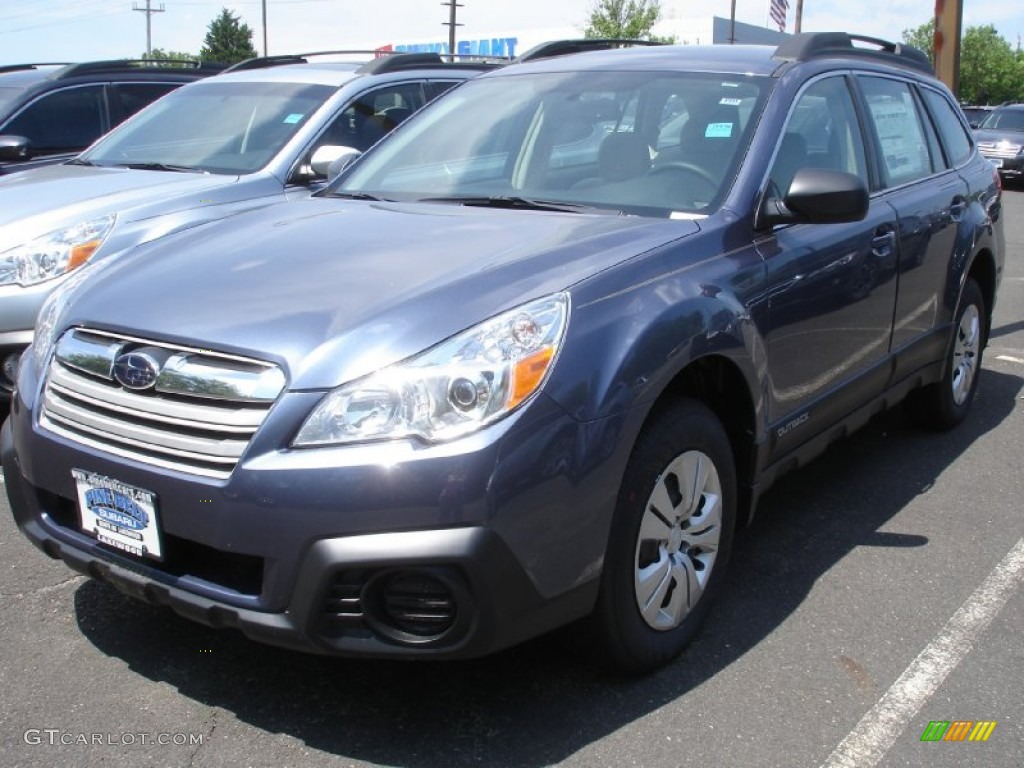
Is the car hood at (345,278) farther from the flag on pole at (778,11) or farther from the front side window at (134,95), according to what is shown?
the flag on pole at (778,11)

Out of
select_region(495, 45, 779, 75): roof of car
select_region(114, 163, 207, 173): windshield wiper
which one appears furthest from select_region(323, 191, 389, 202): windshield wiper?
select_region(114, 163, 207, 173): windshield wiper

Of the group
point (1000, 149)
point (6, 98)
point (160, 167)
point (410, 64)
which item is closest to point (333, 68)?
point (410, 64)

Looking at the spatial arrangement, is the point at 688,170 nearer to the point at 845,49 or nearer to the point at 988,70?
the point at 845,49

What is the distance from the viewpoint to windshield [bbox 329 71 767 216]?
3.61 m

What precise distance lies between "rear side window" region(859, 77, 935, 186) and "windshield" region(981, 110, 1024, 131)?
2005 cm

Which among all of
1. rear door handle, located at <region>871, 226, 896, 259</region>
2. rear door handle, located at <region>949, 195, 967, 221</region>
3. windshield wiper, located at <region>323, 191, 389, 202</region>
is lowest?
rear door handle, located at <region>871, 226, 896, 259</region>

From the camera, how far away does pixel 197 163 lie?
6.07 m

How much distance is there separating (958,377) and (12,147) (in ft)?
18.9

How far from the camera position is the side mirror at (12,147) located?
6.99 meters

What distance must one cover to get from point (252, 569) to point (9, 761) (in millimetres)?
734

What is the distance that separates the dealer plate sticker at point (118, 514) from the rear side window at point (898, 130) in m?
3.16

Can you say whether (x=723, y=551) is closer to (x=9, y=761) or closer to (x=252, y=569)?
(x=252, y=569)

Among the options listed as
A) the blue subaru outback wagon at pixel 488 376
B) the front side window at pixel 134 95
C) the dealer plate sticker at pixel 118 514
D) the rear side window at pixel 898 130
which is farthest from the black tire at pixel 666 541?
the front side window at pixel 134 95

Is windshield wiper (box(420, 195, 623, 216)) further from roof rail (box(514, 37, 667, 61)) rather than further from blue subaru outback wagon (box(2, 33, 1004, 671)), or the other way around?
roof rail (box(514, 37, 667, 61))
